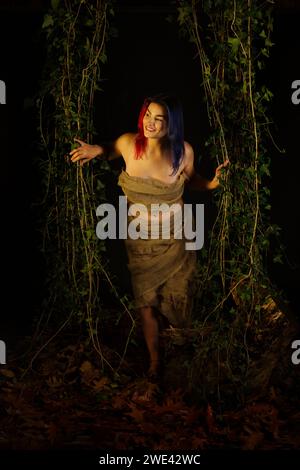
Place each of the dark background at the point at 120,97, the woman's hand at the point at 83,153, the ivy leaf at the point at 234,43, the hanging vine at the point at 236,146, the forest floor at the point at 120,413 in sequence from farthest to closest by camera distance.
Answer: the dark background at the point at 120,97, the woman's hand at the point at 83,153, the hanging vine at the point at 236,146, the ivy leaf at the point at 234,43, the forest floor at the point at 120,413

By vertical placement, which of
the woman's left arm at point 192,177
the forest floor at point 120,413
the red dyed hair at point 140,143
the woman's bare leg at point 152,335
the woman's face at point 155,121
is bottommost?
the forest floor at point 120,413

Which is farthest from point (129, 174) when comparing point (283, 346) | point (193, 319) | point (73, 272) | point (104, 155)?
point (283, 346)

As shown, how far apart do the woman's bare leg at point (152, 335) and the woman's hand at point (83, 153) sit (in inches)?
35.3

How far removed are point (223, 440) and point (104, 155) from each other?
1657 millimetres

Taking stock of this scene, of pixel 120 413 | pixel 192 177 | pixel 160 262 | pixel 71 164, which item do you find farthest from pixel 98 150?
pixel 120 413

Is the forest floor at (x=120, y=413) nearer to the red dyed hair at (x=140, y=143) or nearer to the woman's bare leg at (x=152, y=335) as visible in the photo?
the woman's bare leg at (x=152, y=335)

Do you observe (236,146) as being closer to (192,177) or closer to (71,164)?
(192,177)

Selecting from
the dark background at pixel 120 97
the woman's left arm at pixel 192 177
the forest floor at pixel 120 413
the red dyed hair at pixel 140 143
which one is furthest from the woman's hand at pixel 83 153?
the forest floor at pixel 120 413

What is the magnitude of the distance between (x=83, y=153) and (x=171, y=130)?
0.50 meters

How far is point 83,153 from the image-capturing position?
4.38 m

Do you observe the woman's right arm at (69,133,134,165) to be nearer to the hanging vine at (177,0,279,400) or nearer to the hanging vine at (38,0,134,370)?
the hanging vine at (38,0,134,370)

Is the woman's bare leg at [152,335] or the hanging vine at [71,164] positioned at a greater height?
the hanging vine at [71,164]

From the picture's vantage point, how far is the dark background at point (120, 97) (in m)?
5.09

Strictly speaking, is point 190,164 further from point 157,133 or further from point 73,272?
point 73,272
